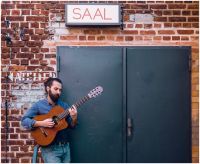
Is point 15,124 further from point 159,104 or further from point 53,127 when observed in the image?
point 159,104

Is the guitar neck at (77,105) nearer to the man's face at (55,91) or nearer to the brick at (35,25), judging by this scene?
the man's face at (55,91)

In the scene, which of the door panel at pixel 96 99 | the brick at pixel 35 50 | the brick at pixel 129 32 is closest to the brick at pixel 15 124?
the door panel at pixel 96 99

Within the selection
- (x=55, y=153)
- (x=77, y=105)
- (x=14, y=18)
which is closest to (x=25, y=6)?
(x=14, y=18)

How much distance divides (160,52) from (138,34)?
1.36ft

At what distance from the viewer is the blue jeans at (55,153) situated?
5936 mm

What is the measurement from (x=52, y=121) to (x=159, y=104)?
5.24 ft

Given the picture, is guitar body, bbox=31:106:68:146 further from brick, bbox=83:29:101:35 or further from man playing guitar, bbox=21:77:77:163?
brick, bbox=83:29:101:35

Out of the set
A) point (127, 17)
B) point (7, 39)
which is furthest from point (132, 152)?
point (7, 39)

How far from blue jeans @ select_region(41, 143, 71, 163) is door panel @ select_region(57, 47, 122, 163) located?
1.20 ft

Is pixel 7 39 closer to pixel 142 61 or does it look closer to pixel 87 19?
pixel 87 19

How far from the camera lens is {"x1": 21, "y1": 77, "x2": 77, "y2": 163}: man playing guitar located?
232 inches

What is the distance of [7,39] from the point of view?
21.3 ft

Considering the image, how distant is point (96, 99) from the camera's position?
6.45 meters

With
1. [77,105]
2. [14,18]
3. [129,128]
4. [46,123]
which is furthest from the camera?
[14,18]
